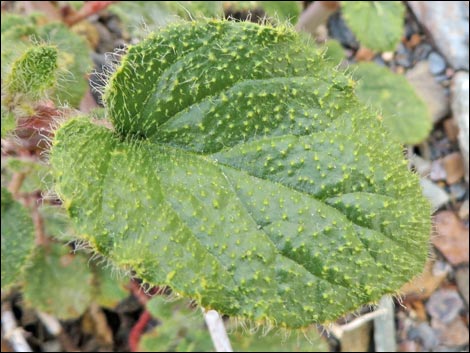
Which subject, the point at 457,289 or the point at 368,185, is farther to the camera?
the point at 457,289

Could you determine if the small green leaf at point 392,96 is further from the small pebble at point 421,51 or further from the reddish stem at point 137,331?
the reddish stem at point 137,331

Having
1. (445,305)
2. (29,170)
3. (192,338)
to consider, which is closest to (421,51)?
(445,305)

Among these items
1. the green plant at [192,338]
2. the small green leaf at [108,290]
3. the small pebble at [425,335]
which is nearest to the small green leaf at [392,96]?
the small pebble at [425,335]

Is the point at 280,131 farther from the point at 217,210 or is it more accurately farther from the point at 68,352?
the point at 68,352

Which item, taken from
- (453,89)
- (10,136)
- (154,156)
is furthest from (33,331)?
(453,89)

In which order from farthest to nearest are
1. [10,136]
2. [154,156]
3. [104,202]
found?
[10,136]
[154,156]
[104,202]

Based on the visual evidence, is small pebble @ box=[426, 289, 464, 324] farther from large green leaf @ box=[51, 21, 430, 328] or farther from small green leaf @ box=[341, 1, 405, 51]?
large green leaf @ box=[51, 21, 430, 328]

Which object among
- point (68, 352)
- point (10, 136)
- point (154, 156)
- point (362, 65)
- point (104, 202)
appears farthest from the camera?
point (362, 65)

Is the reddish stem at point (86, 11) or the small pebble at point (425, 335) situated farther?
A: the small pebble at point (425, 335)
